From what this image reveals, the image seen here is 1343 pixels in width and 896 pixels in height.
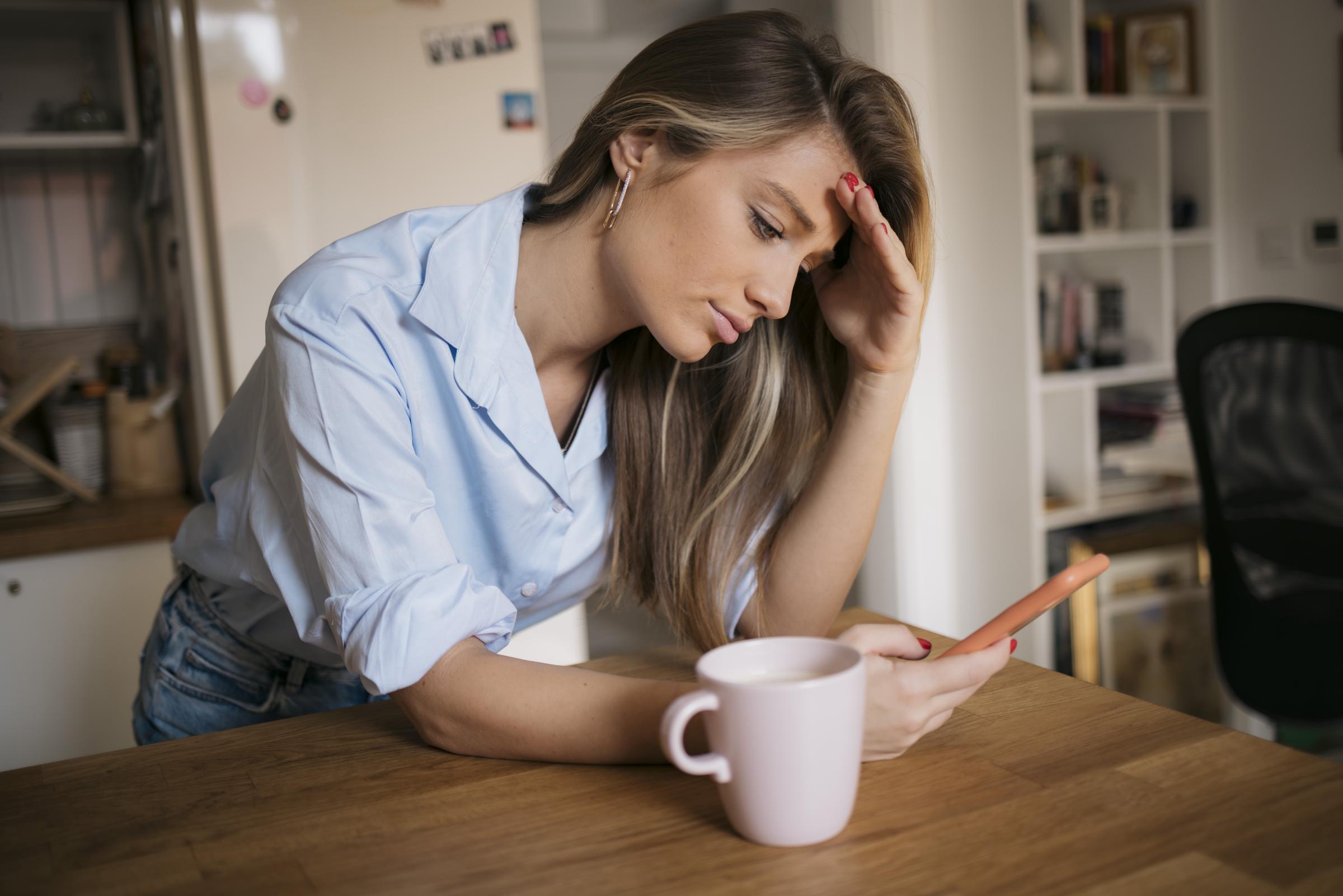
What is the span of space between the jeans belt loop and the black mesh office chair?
1647mm

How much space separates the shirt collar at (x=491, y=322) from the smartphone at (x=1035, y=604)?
45 cm

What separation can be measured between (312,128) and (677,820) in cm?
188

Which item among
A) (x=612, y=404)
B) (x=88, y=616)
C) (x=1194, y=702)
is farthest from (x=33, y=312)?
(x=1194, y=702)

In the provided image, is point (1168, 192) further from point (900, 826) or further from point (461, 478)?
point (900, 826)

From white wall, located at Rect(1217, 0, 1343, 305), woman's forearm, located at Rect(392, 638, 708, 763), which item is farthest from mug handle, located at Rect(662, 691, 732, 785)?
white wall, located at Rect(1217, 0, 1343, 305)

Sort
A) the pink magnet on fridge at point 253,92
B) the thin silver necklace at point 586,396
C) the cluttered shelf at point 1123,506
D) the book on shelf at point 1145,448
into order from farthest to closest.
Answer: the book on shelf at point 1145,448, the cluttered shelf at point 1123,506, the pink magnet on fridge at point 253,92, the thin silver necklace at point 586,396

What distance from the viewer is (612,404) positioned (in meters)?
1.16

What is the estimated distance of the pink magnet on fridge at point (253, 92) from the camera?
Result: 210 centimetres

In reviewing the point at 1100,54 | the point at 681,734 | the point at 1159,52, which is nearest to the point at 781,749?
the point at 681,734

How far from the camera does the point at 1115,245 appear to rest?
2.76 m

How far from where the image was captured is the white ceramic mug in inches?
23.6

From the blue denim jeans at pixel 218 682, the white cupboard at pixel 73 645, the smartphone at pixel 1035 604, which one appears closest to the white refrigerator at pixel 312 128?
the white cupboard at pixel 73 645

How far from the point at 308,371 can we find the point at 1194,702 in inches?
110

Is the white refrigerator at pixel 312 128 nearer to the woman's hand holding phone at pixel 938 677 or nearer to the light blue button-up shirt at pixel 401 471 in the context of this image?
the light blue button-up shirt at pixel 401 471
